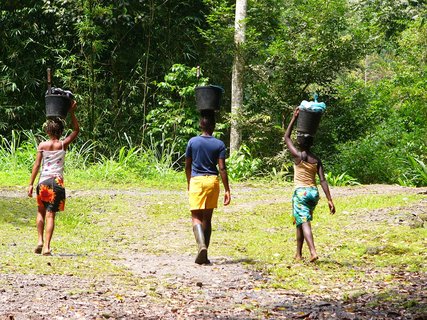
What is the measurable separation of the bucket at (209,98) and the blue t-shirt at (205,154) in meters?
0.33

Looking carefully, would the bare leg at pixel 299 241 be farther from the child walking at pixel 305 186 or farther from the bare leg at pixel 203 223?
the bare leg at pixel 203 223

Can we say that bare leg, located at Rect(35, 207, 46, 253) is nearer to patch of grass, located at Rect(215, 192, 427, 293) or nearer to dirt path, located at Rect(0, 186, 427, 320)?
dirt path, located at Rect(0, 186, 427, 320)

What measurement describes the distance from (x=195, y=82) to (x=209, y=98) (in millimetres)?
11776

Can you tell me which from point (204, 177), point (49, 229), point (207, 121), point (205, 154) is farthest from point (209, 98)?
point (49, 229)

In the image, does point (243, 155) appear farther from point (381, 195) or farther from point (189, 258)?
point (189, 258)

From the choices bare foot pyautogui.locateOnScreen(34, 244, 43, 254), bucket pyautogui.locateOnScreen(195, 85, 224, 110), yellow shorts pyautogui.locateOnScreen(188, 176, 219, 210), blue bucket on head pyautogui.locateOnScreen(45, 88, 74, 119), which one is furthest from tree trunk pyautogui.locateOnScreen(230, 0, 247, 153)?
bare foot pyautogui.locateOnScreen(34, 244, 43, 254)

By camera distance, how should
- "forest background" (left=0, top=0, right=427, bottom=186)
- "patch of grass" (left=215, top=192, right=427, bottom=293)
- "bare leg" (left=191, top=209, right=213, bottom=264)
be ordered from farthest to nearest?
"forest background" (left=0, top=0, right=427, bottom=186), "bare leg" (left=191, top=209, right=213, bottom=264), "patch of grass" (left=215, top=192, right=427, bottom=293)

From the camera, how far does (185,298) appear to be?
19.4ft

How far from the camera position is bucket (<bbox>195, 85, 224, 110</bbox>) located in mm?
7438

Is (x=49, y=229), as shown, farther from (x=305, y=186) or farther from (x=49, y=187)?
(x=305, y=186)

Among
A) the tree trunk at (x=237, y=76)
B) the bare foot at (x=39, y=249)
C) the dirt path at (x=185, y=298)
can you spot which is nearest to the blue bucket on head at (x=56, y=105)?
the bare foot at (x=39, y=249)

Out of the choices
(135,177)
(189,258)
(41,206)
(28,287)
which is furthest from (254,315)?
(135,177)

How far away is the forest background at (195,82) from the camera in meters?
18.1

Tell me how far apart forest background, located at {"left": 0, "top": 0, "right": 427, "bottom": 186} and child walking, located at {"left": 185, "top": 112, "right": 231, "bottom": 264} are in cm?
910
